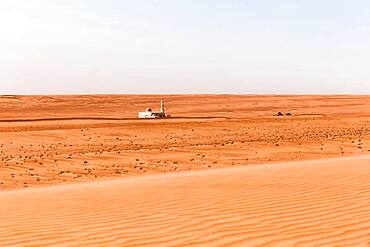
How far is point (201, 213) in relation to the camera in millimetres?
6871

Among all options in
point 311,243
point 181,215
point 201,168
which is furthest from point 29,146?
point 311,243

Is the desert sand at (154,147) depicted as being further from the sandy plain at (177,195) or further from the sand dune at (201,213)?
the sand dune at (201,213)

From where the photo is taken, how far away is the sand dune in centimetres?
563

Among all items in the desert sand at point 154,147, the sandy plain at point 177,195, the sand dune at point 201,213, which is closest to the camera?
the sand dune at point 201,213

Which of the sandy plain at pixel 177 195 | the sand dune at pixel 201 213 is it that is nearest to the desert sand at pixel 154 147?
the sandy plain at pixel 177 195

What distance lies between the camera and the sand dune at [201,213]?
563cm

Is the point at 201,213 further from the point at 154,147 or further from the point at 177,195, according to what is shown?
the point at 154,147

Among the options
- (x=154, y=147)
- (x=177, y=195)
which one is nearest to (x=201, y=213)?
(x=177, y=195)

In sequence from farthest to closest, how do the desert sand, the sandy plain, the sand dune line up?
1. the desert sand
2. the sandy plain
3. the sand dune

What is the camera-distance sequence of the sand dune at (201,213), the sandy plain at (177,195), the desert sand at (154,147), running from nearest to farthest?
the sand dune at (201,213), the sandy plain at (177,195), the desert sand at (154,147)

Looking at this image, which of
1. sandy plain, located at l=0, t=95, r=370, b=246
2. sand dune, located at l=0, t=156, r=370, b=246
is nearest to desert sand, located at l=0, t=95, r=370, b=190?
sandy plain, located at l=0, t=95, r=370, b=246

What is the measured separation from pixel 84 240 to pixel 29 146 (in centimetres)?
1521

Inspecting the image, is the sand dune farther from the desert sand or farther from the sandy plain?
the desert sand

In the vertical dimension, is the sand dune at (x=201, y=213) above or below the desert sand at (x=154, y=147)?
above
